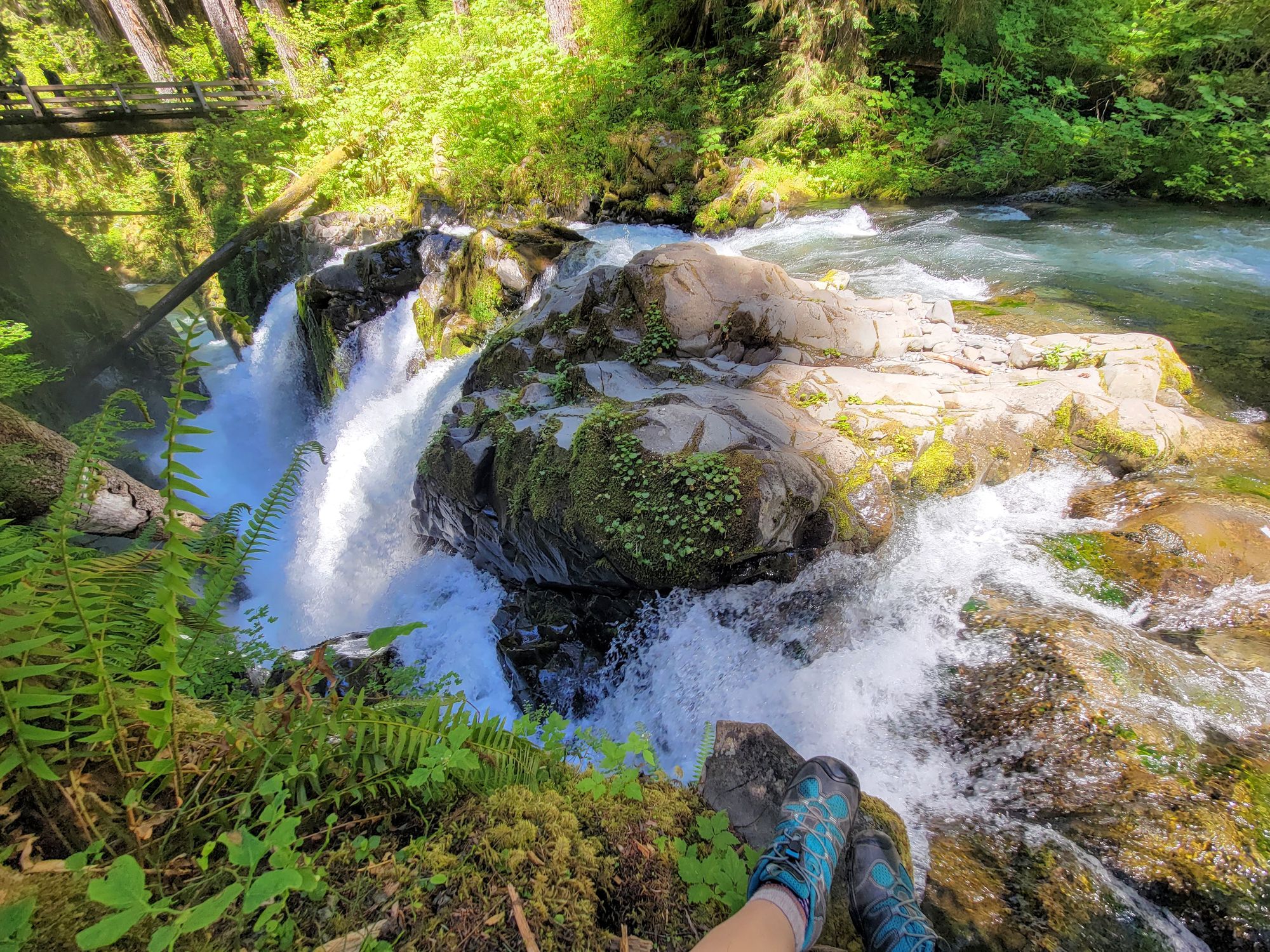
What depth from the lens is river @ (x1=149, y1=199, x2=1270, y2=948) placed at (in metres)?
3.37

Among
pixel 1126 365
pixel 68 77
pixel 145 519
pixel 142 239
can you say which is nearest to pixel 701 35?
pixel 1126 365

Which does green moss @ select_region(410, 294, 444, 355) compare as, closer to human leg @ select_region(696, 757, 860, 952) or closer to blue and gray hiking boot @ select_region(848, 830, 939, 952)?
human leg @ select_region(696, 757, 860, 952)

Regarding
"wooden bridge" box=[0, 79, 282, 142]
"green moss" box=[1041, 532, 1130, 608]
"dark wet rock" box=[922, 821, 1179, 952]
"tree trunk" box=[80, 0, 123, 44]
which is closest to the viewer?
"dark wet rock" box=[922, 821, 1179, 952]

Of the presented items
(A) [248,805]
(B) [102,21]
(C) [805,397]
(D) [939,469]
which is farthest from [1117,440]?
(B) [102,21]

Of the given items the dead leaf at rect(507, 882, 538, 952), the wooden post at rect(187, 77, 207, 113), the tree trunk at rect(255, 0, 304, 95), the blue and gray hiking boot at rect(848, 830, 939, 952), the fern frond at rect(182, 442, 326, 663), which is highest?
the tree trunk at rect(255, 0, 304, 95)

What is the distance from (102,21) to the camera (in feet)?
61.1

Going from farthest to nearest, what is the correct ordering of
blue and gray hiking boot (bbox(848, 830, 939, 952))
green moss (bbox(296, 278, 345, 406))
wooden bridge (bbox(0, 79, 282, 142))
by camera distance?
wooden bridge (bbox(0, 79, 282, 142)) < green moss (bbox(296, 278, 345, 406)) < blue and gray hiking boot (bbox(848, 830, 939, 952))

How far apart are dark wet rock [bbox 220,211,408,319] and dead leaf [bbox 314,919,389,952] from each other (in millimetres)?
13998

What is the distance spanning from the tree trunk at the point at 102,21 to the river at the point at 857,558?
17147mm

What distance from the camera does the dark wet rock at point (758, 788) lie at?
2.31m

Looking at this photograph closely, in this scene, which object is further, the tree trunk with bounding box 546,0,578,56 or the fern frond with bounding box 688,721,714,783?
the tree trunk with bounding box 546,0,578,56

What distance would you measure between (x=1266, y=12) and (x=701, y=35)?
1057 cm

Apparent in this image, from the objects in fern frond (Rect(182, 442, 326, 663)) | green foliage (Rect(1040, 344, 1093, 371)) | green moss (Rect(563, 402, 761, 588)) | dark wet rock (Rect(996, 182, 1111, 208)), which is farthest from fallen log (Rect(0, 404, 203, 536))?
dark wet rock (Rect(996, 182, 1111, 208))

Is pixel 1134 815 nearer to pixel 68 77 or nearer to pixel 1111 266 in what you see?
pixel 1111 266
